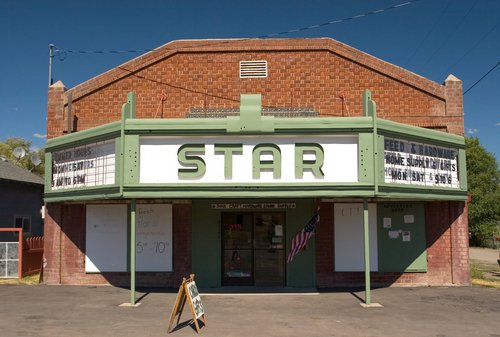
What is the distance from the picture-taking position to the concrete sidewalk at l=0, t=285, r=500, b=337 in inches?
403

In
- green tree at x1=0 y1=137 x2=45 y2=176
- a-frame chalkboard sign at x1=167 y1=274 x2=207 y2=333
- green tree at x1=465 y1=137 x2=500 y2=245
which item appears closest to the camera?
a-frame chalkboard sign at x1=167 y1=274 x2=207 y2=333

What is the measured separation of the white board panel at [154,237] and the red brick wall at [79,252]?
200mm

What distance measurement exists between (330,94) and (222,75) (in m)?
3.79

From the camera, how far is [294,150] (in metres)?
12.5

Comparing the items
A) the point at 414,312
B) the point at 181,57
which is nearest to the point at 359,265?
the point at 414,312

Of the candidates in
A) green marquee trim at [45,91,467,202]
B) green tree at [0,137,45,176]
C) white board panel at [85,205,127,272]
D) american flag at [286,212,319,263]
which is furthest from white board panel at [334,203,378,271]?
green tree at [0,137,45,176]

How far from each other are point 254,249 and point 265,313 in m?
4.11

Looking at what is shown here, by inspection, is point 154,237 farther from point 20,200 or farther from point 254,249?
point 20,200

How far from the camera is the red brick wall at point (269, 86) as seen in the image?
1677 cm

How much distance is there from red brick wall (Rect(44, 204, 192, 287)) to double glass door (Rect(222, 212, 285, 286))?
4.38 ft

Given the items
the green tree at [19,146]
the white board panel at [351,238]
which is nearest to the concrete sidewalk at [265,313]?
the white board panel at [351,238]

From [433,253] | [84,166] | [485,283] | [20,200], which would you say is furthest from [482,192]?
[84,166]

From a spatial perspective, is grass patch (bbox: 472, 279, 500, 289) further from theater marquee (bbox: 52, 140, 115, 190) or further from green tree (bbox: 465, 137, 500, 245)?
green tree (bbox: 465, 137, 500, 245)

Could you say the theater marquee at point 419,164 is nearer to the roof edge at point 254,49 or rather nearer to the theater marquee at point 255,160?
the theater marquee at point 255,160
